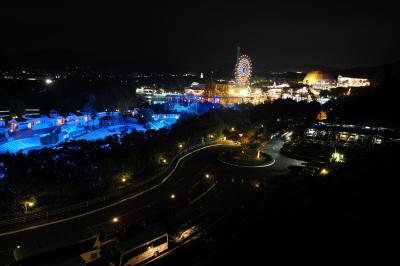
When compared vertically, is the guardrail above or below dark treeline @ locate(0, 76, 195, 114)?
below

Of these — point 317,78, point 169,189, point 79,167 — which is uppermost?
point 317,78

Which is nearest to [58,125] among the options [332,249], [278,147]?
[278,147]

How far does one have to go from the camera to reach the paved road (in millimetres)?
7562

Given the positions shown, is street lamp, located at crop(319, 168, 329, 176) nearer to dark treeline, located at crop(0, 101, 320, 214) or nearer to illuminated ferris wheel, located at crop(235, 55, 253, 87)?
dark treeline, located at crop(0, 101, 320, 214)

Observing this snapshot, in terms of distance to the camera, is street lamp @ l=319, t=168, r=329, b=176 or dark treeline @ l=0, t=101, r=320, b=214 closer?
dark treeline @ l=0, t=101, r=320, b=214

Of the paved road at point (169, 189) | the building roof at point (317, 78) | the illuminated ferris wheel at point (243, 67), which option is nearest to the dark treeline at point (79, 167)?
the paved road at point (169, 189)

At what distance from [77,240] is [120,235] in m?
1.13

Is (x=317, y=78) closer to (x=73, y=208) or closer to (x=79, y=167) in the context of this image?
(x=79, y=167)

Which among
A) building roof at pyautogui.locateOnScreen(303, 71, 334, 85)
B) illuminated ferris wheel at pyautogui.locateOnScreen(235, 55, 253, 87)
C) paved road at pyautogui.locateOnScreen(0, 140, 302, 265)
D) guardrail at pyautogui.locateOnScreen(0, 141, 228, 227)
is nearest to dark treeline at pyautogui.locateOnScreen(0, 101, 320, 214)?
guardrail at pyautogui.locateOnScreen(0, 141, 228, 227)

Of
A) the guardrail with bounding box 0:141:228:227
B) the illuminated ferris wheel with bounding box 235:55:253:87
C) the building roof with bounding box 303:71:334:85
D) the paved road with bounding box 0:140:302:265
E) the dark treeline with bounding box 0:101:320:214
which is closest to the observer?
the paved road with bounding box 0:140:302:265

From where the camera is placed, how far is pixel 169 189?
434 inches

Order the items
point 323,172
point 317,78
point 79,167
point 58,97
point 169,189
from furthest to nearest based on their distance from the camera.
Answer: point 317,78, point 58,97, point 323,172, point 169,189, point 79,167

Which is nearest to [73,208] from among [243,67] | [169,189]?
[169,189]

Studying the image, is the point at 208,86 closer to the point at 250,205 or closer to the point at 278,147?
the point at 278,147
